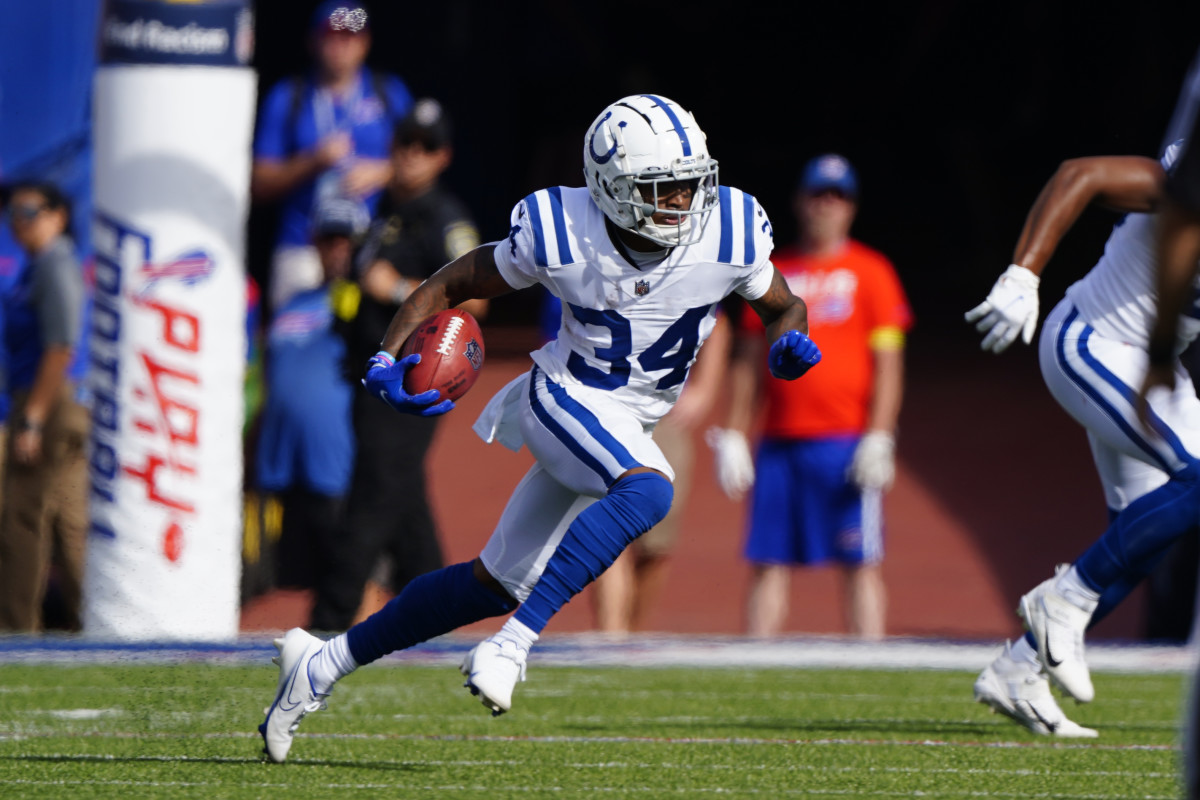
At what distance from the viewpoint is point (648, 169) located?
4.49 m

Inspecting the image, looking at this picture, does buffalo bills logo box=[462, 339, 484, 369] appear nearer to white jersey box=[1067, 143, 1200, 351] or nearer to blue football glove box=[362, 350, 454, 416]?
blue football glove box=[362, 350, 454, 416]

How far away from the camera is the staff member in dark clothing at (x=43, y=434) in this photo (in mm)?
8234

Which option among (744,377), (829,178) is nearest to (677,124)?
(829,178)

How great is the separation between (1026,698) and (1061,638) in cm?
18

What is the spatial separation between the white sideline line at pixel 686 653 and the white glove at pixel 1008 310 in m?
2.38

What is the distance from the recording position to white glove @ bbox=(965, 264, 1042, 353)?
185 inches

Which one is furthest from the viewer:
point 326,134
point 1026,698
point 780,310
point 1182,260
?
point 326,134

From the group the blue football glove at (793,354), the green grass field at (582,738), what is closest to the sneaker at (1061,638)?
the green grass field at (582,738)

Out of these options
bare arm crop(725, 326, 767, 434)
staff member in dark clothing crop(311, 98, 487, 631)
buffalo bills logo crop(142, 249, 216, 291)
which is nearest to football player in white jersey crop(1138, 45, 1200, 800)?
staff member in dark clothing crop(311, 98, 487, 631)

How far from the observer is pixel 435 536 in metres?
7.36

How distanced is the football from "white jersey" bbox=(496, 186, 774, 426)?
17 centimetres

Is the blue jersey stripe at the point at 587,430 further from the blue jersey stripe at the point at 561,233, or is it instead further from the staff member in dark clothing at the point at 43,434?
the staff member in dark clothing at the point at 43,434

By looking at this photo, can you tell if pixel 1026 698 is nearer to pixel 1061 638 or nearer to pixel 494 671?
pixel 1061 638

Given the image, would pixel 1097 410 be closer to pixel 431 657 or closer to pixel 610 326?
pixel 610 326
